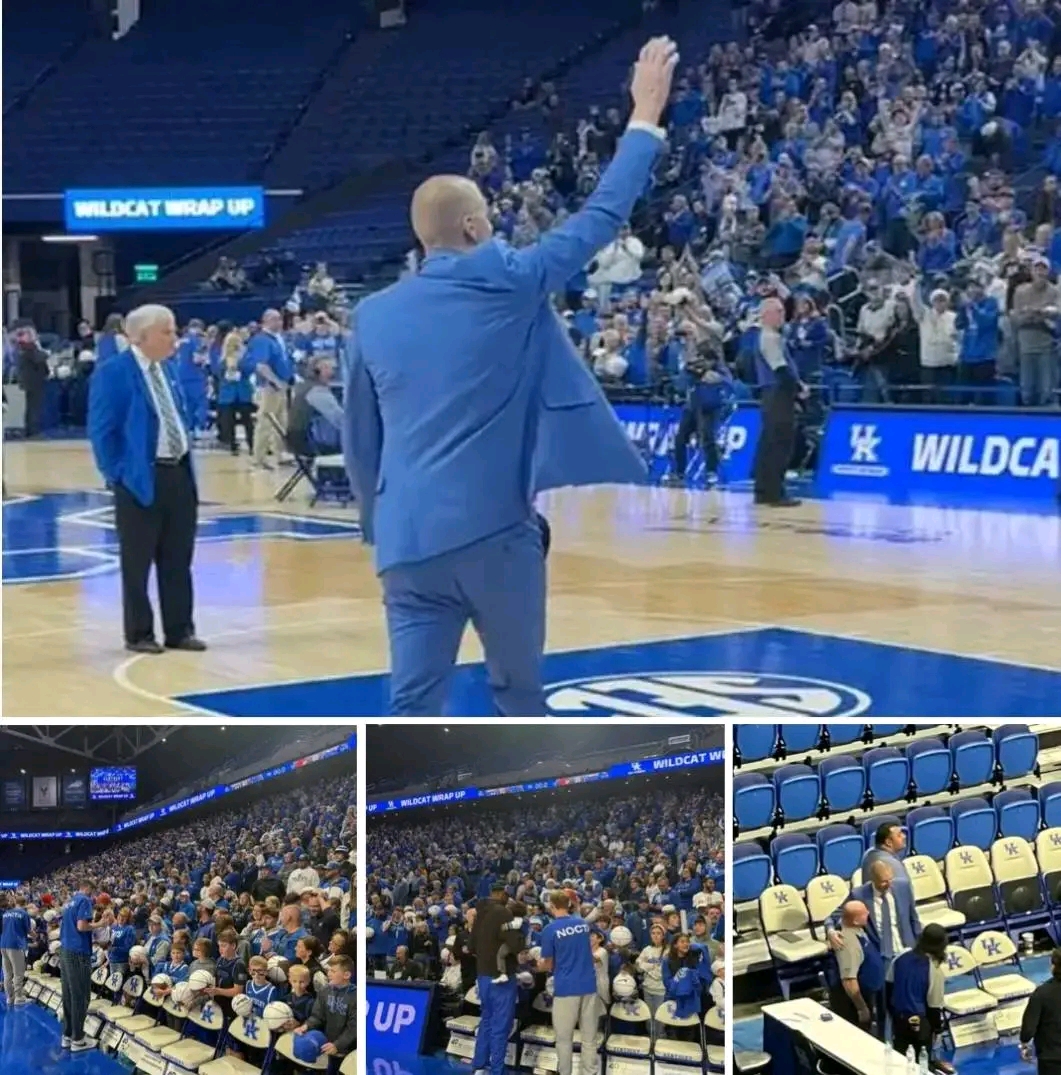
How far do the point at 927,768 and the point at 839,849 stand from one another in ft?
1.07

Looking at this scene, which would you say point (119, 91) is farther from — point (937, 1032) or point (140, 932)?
point (937, 1032)

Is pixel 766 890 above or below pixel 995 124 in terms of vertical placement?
below

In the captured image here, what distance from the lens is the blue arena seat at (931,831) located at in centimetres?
496

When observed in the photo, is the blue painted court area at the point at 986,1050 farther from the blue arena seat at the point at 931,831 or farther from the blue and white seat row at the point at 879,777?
the blue and white seat row at the point at 879,777

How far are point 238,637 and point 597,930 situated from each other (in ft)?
5.19

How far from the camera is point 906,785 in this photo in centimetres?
494

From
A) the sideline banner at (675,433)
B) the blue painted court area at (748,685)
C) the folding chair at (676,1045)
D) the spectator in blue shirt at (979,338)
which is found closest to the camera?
the folding chair at (676,1045)

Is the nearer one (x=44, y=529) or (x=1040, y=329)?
(x=44, y=529)

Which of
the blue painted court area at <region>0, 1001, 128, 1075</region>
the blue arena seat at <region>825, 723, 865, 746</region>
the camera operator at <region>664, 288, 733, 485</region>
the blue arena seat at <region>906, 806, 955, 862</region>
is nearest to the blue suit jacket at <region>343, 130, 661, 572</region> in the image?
the blue arena seat at <region>825, 723, 865, 746</region>

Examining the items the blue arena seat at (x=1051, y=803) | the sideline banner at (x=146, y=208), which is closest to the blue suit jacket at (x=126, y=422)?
the sideline banner at (x=146, y=208)

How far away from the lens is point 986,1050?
4949mm

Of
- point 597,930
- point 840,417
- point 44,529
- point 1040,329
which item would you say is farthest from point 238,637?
point 1040,329

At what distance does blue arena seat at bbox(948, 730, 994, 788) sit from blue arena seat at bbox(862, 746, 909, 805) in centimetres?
15

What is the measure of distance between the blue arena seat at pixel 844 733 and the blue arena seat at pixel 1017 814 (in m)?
0.42
